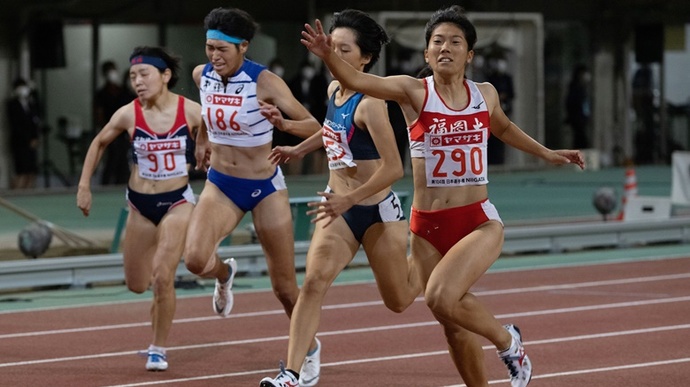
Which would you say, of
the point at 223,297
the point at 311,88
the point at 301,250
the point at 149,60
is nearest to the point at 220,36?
the point at 149,60

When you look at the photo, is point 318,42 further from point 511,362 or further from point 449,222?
point 511,362

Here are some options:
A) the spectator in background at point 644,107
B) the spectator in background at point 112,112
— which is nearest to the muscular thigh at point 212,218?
the spectator in background at point 112,112

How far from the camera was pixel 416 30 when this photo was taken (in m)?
30.4

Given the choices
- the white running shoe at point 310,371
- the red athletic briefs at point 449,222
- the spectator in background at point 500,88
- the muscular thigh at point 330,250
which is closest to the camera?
the red athletic briefs at point 449,222

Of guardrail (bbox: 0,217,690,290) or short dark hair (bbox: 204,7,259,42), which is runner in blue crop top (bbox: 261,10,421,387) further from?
guardrail (bbox: 0,217,690,290)

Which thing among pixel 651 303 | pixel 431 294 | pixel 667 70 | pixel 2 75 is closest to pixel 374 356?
pixel 431 294

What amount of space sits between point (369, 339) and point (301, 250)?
15.0 feet

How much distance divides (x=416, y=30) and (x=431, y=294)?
75.7 feet

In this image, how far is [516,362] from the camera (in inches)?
320

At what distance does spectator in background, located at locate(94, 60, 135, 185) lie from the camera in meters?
26.8

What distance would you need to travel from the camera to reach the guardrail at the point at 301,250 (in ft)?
47.4

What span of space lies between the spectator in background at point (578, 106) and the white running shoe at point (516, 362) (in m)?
26.2

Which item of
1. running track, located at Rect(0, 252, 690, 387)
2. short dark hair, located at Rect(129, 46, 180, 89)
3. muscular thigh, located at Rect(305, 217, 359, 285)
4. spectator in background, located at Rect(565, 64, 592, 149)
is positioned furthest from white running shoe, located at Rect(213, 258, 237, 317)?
spectator in background, located at Rect(565, 64, 592, 149)

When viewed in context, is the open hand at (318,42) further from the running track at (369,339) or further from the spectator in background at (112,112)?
the spectator in background at (112,112)
